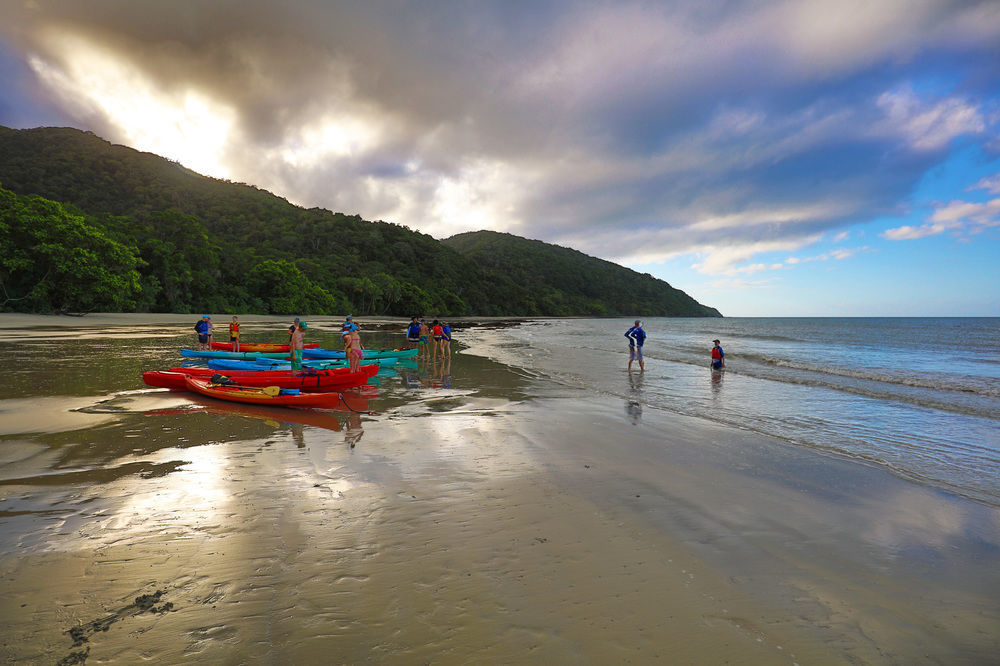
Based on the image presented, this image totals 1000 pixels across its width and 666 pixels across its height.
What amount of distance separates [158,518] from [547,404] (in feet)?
27.0

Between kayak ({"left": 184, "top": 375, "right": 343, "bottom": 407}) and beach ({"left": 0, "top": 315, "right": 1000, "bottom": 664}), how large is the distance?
1958 mm

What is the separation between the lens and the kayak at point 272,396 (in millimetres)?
9836

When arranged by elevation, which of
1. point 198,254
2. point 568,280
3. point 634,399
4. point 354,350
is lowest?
point 634,399

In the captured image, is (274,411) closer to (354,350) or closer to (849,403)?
(354,350)

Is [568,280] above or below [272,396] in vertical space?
above

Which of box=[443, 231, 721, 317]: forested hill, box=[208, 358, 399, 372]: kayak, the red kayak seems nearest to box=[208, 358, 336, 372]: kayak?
box=[208, 358, 399, 372]: kayak

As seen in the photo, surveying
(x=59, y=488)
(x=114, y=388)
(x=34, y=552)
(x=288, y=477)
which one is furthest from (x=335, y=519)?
(x=114, y=388)

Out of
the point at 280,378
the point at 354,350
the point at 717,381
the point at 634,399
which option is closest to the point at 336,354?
the point at 354,350

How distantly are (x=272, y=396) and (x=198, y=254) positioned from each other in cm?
6333

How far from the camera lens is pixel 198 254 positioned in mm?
60438

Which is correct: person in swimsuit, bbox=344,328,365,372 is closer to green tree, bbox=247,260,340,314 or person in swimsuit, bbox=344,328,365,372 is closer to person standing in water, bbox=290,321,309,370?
person standing in water, bbox=290,321,309,370

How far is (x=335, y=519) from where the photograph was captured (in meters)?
4.45

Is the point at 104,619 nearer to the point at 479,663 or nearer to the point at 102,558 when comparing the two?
the point at 102,558

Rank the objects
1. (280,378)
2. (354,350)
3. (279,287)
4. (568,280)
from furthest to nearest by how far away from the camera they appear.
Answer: (568,280)
(279,287)
(354,350)
(280,378)
